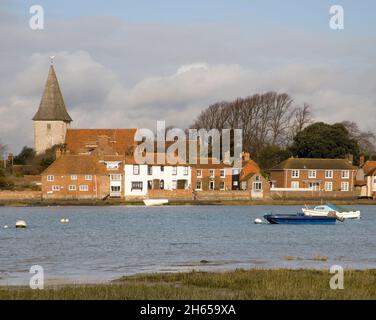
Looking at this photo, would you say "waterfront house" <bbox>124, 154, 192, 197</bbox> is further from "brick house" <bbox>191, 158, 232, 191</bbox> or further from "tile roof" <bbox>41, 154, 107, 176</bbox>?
"tile roof" <bbox>41, 154, 107, 176</bbox>

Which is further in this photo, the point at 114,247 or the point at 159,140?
the point at 159,140

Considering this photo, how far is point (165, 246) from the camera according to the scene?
1767 inches

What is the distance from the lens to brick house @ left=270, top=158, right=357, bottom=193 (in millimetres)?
110438

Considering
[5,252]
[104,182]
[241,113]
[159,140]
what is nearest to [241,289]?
[5,252]

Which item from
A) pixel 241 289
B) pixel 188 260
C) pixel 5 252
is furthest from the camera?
pixel 5 252

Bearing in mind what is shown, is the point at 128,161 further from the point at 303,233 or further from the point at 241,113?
the point at 303,233

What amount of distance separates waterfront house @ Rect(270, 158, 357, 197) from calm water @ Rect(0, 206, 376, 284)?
34.3m

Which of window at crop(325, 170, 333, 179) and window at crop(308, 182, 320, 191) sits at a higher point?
window at crop(325, 170, 333, 179)

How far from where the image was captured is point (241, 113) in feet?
436

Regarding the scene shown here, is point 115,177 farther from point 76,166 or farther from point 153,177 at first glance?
point 76,166

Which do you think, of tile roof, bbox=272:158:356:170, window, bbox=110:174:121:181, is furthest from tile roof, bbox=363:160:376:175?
window, bbox=110:174:121:181

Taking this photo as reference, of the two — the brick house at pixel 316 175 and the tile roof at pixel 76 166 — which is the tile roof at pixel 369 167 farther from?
the tile roof at pixel 76 166
